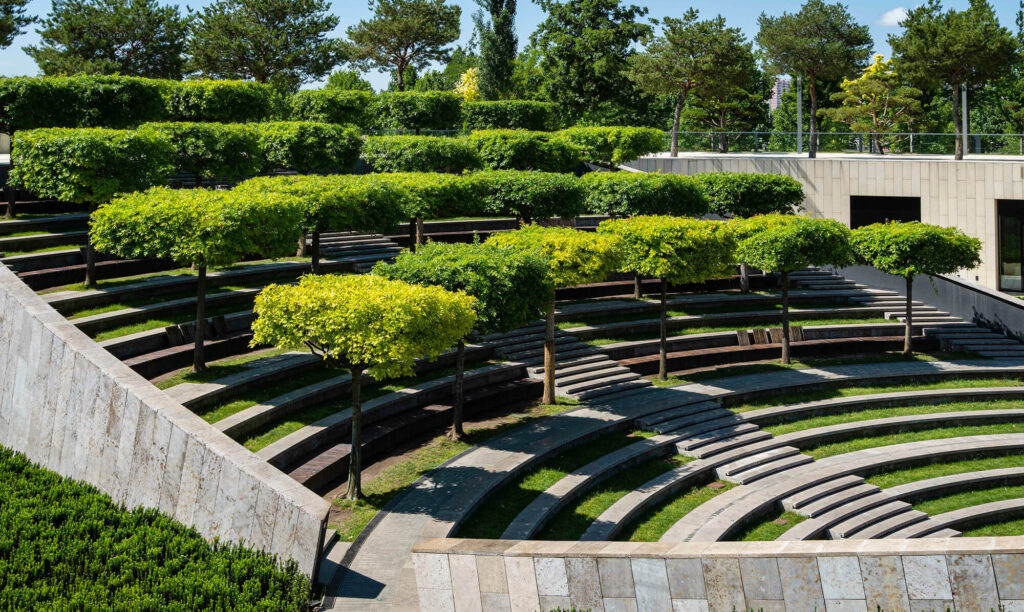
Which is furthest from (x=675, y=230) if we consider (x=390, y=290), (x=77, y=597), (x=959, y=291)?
(x=77, y=597)

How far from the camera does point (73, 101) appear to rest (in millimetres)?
35375

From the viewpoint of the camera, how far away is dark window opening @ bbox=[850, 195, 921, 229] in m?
45.1

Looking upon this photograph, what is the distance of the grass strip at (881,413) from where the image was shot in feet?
90.9

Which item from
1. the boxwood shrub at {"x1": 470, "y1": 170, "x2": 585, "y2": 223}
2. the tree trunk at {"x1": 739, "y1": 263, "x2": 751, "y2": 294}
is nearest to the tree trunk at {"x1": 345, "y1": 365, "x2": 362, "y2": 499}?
the boxwood shrub at {"x1": 470, "y1": 170, "x2": 585, "y2": 223}

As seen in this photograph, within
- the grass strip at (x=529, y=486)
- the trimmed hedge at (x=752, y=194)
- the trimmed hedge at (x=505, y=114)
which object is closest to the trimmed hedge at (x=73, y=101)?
the trimmed hedge at (x=505, y=114)

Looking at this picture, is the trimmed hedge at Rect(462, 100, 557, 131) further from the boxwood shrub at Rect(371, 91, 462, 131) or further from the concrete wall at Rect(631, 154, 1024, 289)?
the concrete wall at Rect(631, 154, 1024, 289)

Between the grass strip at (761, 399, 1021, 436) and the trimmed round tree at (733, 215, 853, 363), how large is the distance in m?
3.75

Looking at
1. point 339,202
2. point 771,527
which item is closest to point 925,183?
point 771,527

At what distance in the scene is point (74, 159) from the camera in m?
25.6

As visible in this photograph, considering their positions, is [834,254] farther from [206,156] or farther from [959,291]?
[206,156]

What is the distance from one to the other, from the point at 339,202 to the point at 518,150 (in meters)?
16.1

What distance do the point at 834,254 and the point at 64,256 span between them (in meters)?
25.1

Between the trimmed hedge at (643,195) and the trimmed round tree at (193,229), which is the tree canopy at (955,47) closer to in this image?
the trimmed hedge at (643,195)

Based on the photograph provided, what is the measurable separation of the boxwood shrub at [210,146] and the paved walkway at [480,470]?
16943 millimetres
